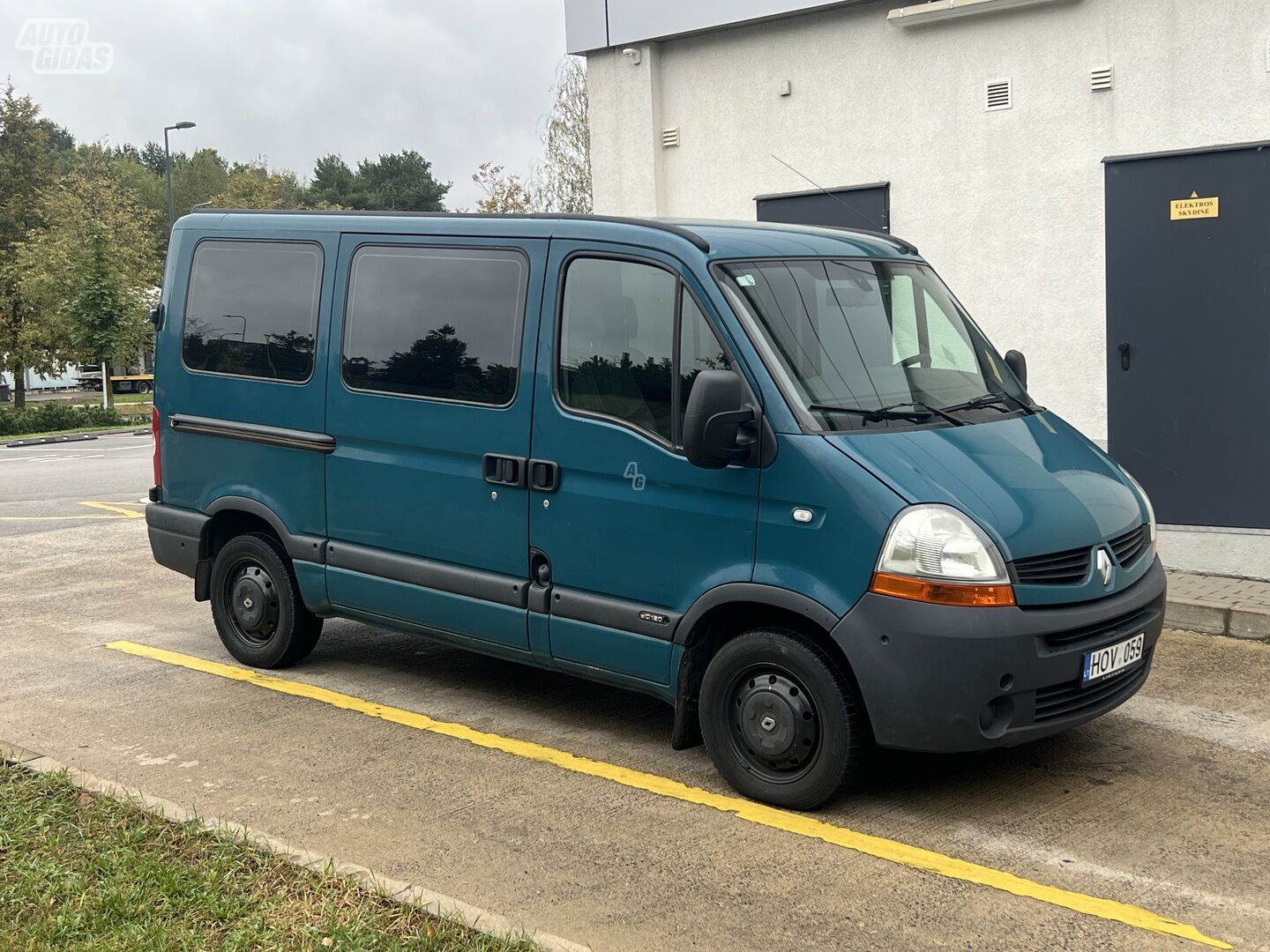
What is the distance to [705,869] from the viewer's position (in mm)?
4555

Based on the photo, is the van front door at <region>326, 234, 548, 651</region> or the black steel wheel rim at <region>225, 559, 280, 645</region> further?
the black steel wheel rim at <region>225, 559, 280, 645</region>

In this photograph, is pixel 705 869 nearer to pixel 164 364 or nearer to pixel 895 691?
pixel 895 691

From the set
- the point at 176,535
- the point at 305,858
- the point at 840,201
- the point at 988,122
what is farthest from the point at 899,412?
the point at 840,201

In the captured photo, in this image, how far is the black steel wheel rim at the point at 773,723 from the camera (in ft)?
16.4

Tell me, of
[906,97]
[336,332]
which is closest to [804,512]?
[336,332]

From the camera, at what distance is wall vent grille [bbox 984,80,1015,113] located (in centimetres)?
1003

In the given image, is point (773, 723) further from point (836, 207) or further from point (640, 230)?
point (836, 207)

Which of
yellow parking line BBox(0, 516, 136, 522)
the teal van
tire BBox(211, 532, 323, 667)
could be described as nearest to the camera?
the teal van

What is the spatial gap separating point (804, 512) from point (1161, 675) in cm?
299

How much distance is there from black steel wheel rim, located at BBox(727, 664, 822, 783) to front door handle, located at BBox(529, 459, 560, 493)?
1.19 m

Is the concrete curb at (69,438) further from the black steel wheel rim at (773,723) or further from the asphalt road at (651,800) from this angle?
the black steel wheel rim at (773,723)

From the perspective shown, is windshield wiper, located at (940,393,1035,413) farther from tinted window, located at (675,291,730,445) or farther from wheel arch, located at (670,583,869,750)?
wheel arch, located at (670,583,869,750)

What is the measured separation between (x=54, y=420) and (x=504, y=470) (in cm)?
3078

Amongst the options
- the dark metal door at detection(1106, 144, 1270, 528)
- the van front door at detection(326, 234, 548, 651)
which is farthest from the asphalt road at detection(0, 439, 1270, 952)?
the dark metal door at detection(1106, 144, 1270, 528)
